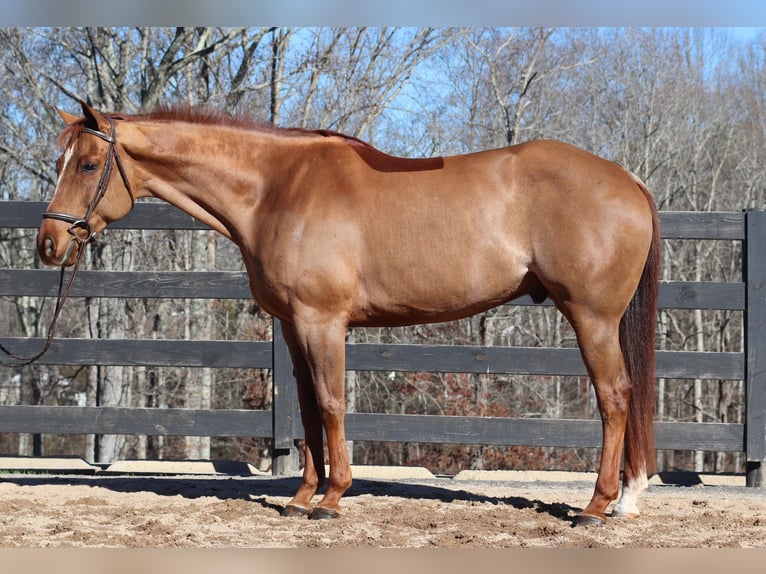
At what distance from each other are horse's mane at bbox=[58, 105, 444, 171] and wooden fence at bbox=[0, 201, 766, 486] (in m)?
1.25

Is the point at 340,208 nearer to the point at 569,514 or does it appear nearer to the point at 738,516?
the point at 569,514

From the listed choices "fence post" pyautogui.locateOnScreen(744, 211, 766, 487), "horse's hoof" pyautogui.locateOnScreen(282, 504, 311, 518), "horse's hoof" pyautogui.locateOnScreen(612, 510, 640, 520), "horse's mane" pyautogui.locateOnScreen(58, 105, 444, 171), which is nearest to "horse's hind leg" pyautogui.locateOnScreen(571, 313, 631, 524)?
"horse's hoof" pyautogui.locateOnScreen(612, 510, 640, 520)

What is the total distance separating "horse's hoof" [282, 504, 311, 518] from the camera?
427 cm

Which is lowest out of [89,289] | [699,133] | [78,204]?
[89,289]

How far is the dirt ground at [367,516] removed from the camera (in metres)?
3.71

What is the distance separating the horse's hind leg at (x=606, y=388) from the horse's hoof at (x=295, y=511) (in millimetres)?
1496

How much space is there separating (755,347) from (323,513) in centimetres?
329

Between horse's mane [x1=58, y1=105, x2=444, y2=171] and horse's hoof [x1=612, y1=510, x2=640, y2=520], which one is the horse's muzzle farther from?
horse's hoof [x1=612, y1=510, x2=640, y2=520]

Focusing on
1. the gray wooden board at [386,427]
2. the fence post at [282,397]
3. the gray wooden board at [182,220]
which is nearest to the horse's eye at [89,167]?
the gray wooden board at [182,220]

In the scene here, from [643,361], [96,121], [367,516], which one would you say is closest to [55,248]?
[96,121]

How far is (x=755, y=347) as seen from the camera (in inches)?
214

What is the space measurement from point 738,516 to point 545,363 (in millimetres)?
1678

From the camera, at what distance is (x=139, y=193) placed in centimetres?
452

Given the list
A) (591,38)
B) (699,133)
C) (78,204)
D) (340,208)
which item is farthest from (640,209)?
(699,133)
